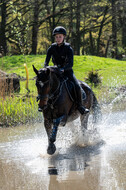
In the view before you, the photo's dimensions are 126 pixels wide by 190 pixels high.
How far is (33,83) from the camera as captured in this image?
56.9ft

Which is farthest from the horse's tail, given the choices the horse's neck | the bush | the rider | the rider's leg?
the bush

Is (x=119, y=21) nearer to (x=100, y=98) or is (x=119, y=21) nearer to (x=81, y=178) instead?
(x=100, y=98)

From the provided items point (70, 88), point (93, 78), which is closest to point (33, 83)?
point (93, 78)

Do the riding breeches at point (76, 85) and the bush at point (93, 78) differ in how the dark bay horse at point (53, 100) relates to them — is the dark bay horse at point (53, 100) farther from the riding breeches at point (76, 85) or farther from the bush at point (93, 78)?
the bush at point (93, 78)

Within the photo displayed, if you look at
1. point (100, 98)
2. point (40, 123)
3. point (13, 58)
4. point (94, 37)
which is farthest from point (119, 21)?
point (40, 123)

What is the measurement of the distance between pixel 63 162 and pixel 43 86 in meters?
1.60

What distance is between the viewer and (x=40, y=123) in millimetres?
11211

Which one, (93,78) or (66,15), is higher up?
(66,15)

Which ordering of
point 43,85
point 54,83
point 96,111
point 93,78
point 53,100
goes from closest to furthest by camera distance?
point 43,85, point 54,83, point 53,100, point 96,111, point 93,78

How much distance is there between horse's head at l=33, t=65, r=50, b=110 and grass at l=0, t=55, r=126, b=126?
17.2 feet

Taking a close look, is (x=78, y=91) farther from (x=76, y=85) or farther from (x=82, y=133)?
(x=82, y=133)

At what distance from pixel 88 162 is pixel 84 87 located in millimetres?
2615

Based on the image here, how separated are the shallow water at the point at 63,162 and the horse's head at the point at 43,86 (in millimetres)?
1262

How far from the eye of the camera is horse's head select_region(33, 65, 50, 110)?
19.8ft
